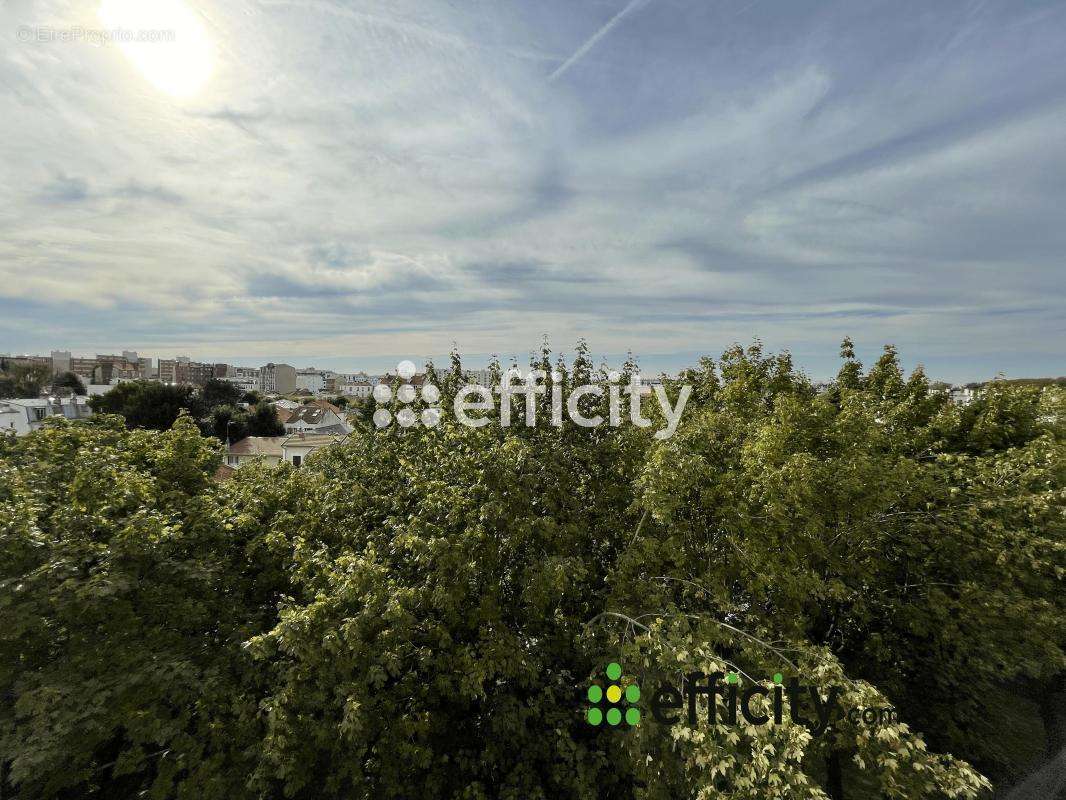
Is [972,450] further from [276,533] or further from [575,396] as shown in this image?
[276,533]

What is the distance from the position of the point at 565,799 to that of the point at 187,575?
650cm

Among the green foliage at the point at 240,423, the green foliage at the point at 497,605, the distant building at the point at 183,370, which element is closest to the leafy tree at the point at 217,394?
the green foliage at the point at 240,423

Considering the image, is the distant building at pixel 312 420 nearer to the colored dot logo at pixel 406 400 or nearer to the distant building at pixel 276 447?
the distant building at pixel 276 447

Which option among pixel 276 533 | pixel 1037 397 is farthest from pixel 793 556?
pixel 1037 397

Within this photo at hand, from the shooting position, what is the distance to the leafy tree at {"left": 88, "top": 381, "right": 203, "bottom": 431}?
46.1 metres

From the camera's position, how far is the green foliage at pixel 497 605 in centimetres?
617

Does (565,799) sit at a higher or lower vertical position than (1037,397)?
lower

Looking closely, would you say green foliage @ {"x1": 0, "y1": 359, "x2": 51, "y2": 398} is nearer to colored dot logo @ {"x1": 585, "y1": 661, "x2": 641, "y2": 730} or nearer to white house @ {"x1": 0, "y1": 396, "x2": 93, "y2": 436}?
white house @ {"x1": 0, "y1": 396, "x2": 93, "y2": 436}

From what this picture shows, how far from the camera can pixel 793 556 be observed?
307 inches

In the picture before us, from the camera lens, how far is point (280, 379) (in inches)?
6196

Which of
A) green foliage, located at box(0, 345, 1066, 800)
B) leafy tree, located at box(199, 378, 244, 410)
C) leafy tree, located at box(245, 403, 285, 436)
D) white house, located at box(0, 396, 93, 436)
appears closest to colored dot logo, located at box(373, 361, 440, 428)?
green foliage, located at box(0, 345, 1066, 800)

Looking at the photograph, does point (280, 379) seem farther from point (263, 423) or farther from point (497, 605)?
point (497, 605)

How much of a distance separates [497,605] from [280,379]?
168m

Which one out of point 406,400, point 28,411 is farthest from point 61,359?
point 406,400
